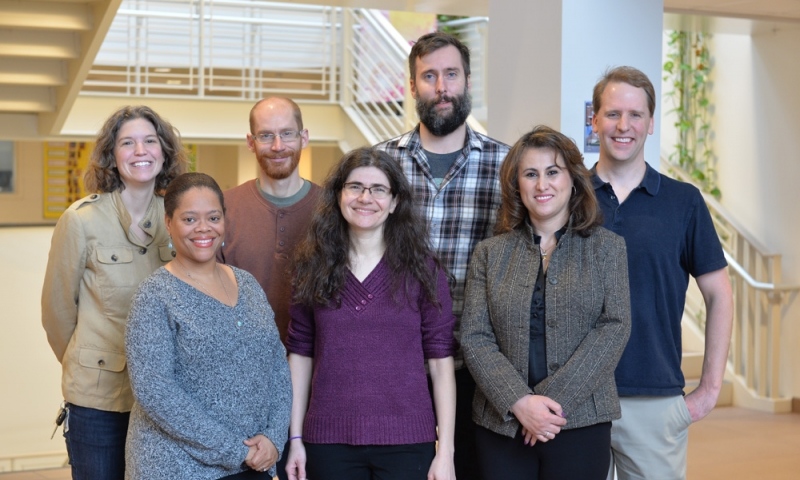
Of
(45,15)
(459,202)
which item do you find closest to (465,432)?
(459,202)

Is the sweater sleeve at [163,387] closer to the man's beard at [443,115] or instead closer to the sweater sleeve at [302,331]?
the sweater sleeve at [302,331]

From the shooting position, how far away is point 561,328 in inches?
97.3

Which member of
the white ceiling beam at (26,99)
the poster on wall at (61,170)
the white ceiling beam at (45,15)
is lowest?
the poster on wall at (61,170)

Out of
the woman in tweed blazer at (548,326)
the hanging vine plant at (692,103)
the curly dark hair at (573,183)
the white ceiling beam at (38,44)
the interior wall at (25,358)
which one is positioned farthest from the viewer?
the hanging vine plant at (692,103)

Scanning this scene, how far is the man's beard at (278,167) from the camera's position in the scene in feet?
9.55

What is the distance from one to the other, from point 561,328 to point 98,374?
1255mm

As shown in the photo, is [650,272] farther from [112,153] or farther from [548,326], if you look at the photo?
[112,153]

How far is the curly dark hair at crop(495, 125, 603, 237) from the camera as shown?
2.54m

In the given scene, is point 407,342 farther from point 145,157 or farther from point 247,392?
point 145,157

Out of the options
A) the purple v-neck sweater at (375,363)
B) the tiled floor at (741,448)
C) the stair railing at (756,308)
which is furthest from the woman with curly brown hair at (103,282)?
the stair railing at (756,308)

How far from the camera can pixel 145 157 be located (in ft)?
8.91

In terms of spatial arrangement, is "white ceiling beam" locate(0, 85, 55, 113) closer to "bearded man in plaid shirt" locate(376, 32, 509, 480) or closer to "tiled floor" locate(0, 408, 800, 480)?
"tiled floor" locate(0, 408, 800, 480)

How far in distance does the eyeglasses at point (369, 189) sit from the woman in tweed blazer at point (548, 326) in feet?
1.03

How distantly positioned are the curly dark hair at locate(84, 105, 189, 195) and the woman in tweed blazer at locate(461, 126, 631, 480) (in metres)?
0.93
